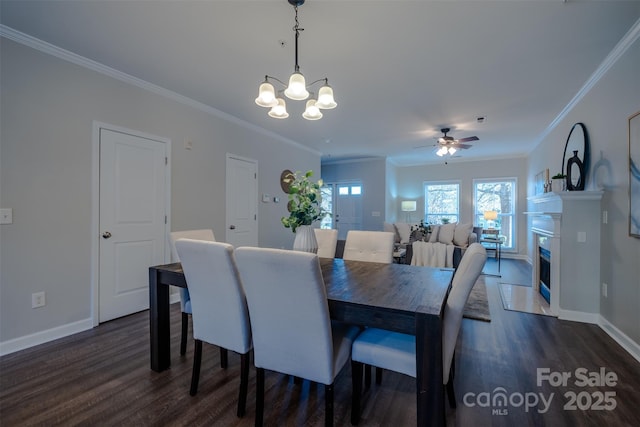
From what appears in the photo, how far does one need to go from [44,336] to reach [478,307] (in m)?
4.40

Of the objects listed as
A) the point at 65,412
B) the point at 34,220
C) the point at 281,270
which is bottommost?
the point at 65,412

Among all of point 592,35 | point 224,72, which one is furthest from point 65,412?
point 592,35

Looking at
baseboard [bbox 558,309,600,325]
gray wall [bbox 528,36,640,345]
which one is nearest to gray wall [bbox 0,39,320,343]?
gray wall [bbox 528,36,640,345]

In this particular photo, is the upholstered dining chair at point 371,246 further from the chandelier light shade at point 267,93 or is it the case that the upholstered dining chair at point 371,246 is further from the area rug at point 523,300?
the area rug at point 523,300

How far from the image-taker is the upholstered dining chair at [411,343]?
1327 millimetres

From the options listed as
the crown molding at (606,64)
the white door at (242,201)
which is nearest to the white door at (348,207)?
the white door at (242,201)

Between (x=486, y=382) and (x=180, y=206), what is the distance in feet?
11.7

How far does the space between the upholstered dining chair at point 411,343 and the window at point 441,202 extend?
693 centimetres

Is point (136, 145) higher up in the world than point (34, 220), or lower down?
higher up

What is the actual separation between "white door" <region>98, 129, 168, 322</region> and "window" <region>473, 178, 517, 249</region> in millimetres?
7441

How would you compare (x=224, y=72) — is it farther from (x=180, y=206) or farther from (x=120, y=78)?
(x=180, y=206)

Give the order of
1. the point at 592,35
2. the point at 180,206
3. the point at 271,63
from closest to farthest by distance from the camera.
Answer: the point at 592,35 → the point at 271,63 → the point at 180,206

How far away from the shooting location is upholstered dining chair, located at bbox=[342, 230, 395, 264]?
2.63 meters

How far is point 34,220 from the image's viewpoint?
8.00 feet
